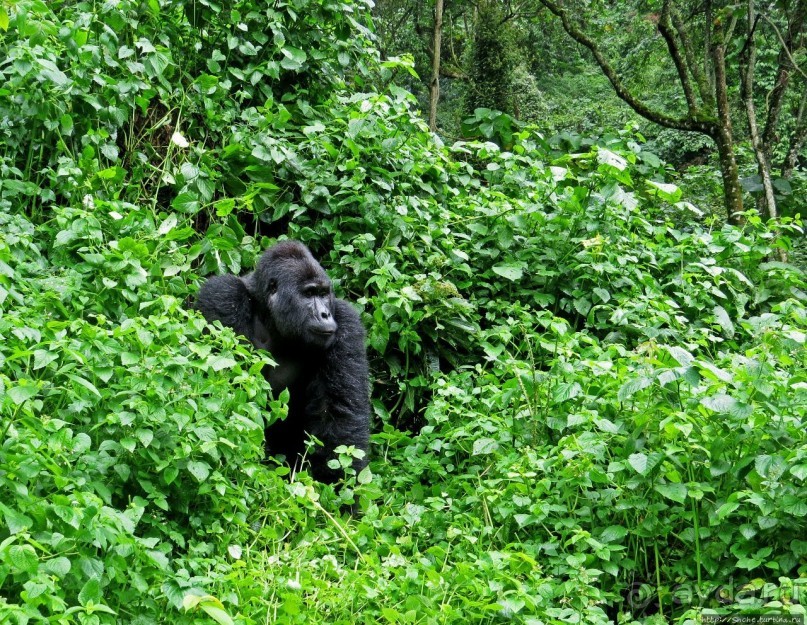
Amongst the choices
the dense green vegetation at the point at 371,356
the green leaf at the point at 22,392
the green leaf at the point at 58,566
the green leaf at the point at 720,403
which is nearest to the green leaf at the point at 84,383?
the dense green vegetation at the point at 371,356

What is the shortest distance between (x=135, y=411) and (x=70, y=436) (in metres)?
0.30

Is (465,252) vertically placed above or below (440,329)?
above

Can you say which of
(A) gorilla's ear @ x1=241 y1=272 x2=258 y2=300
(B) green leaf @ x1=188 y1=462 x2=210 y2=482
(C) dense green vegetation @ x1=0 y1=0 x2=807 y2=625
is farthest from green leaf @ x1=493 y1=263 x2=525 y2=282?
(B) green leaf @ x1=188 y1=462 x2=210 y2=482

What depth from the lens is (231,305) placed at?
189 inches

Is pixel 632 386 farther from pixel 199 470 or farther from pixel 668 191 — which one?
pixel 668 191

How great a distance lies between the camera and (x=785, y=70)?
755 centimetres

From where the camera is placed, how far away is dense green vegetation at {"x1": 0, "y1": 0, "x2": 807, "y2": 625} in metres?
3.06

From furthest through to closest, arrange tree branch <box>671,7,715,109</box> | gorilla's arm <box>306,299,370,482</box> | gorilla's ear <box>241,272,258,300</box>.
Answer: tree branch <box>671,7,715,109</box> → gorilla's ear <box>241,272,258,300</box> → gorilla's arm <box>306,299,370,482</box>

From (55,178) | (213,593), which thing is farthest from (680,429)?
(55,178)

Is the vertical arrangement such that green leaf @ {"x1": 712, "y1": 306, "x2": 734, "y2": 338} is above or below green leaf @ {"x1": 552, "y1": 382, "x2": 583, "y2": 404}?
above

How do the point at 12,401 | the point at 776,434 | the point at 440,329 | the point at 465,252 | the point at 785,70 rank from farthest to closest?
the point at 785,70 < the point at 465,252 < the point at 440,329 < the point at 776,434 < the point at 12,401

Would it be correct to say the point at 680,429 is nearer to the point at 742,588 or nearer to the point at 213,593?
the point at 742,588

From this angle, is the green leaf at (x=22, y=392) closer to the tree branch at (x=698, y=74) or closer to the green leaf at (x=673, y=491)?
the green leaf at (x=673, y=491)

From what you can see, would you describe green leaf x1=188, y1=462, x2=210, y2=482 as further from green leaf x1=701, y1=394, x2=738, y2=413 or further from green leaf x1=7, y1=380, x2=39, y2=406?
green leaf x1=701, y1=394, x2=738, y2=413
